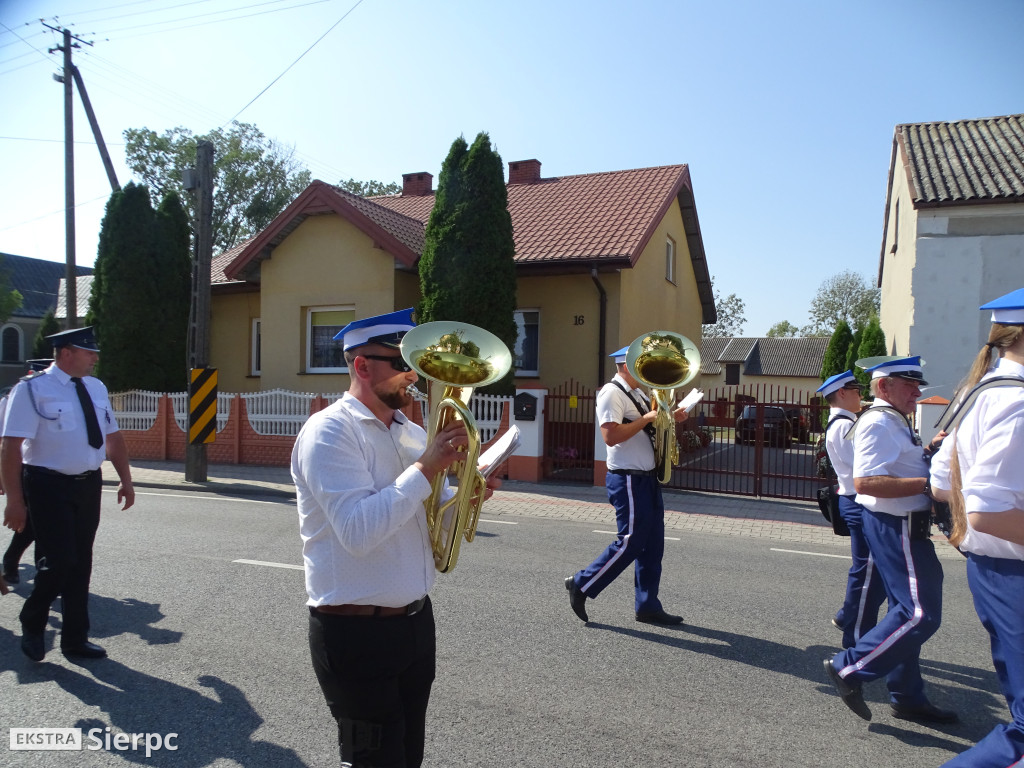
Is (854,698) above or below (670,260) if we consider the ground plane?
below

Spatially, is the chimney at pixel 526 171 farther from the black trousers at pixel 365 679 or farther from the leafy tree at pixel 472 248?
the black trousers at pixel 365 679

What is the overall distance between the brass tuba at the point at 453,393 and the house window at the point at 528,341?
13.3 meters

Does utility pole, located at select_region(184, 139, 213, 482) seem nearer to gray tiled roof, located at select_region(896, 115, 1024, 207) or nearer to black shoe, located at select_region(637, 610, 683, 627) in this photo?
black shoe, located at select_region(637, 610, 683, 627)

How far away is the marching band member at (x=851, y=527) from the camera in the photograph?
13.9 feet

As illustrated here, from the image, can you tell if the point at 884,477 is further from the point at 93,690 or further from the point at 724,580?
the point at 93,690

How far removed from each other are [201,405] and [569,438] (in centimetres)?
637

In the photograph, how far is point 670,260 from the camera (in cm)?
1912

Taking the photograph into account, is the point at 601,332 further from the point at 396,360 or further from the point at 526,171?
the point at 396,360

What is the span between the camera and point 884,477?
342cm

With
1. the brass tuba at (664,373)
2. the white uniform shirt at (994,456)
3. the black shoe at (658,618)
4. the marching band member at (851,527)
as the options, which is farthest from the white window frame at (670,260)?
the white uniform shirt at (994,456)

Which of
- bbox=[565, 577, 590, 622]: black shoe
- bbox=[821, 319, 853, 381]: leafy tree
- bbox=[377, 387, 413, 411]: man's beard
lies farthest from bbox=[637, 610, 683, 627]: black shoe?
bbox=[821, 319, 853, 381]: leafy tree

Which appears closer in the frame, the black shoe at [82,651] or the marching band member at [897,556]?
the marching band member at [897,556]

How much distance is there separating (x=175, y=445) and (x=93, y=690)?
11990mm

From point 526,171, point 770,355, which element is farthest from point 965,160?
point 770,355
